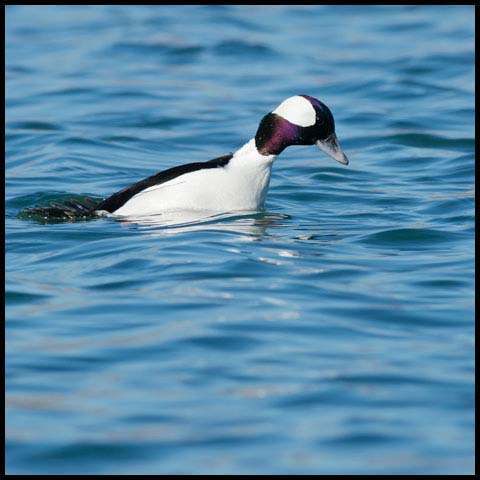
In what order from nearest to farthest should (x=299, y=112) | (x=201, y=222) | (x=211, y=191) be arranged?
1. (x=201, y=222)
2. (x=211, y=191)
3. (x=299, y=112)

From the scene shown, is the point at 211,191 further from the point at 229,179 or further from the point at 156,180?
the point at 156,180

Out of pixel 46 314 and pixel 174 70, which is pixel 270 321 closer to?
pixel 46 314

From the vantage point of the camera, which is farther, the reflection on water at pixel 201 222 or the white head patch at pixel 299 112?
the white head patch at pixel 299 112

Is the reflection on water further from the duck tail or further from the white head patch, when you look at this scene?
the white head patch

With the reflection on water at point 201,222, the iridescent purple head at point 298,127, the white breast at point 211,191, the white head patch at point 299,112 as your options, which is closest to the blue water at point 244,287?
the reflection on water at point 201,222

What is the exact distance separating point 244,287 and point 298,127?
8.62ft

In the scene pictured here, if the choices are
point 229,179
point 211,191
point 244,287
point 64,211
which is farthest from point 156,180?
point 244,287

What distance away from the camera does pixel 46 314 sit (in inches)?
370

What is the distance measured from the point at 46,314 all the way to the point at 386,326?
6.83 feet

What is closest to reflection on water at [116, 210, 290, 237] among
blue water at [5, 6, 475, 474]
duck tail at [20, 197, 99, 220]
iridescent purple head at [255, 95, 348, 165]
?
blue water at [5, 6, 475, 474]

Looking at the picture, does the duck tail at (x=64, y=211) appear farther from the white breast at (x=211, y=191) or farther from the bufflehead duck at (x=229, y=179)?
the white breast at (x=211, y=191)

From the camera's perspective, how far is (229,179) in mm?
12086

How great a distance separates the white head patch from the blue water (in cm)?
83

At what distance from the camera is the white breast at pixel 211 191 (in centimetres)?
1194
